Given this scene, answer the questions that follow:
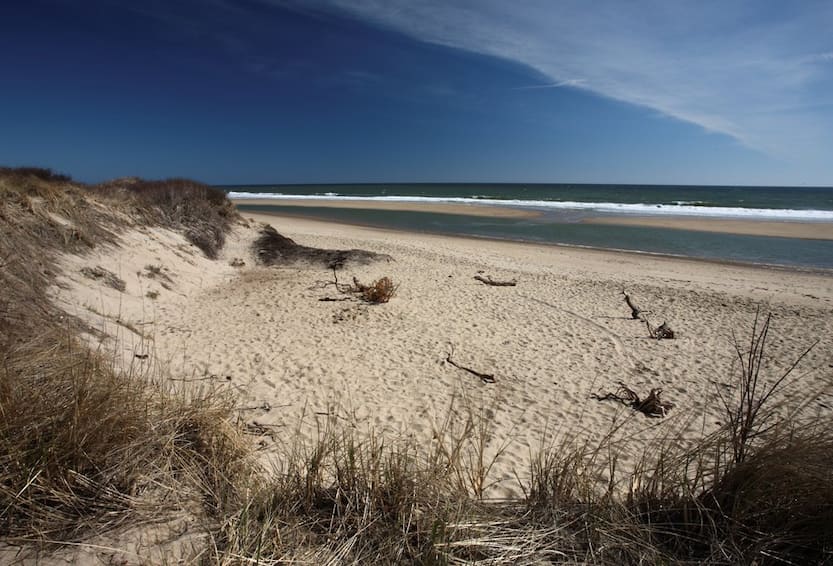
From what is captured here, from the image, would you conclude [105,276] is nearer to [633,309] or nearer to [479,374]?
[479,374]

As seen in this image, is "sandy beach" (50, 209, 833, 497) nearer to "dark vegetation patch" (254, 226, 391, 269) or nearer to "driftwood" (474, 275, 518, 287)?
"driftwood" (474, 275, 518, 287)

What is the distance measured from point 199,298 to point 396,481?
7834 millimetres

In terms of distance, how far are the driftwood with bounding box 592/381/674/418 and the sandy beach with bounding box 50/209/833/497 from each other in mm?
122

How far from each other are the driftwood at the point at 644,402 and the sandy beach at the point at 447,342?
12 centimetres

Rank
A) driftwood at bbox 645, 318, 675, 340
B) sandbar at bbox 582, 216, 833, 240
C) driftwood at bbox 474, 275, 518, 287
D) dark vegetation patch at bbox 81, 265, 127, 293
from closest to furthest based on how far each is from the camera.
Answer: dark vegetation patch at bbox 81, 265, 127, 293 → driftwood at bbox 645, 318, 675, 340 → driftwood at bbox 474, 275, 518, 287 → sandbar at bbox 582, 216, 833, 240

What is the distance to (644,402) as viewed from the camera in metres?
4.91

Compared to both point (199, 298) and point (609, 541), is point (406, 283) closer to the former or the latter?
point (199, 298)

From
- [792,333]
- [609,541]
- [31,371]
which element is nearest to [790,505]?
[609,541]

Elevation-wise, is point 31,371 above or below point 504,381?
above

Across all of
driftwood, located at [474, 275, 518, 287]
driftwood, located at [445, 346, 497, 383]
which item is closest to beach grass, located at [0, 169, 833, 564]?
driftwood, located at [445, 346, 497, 383]

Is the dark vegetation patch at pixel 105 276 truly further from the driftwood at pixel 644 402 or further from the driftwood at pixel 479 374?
the driftwood at pixel 644 402

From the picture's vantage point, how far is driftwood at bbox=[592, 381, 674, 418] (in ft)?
16.0

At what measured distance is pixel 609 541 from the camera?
6.50 ft

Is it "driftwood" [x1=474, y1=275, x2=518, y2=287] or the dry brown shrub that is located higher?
"driftwood" [x1=474, y1=275, x2=518, y2=287]
